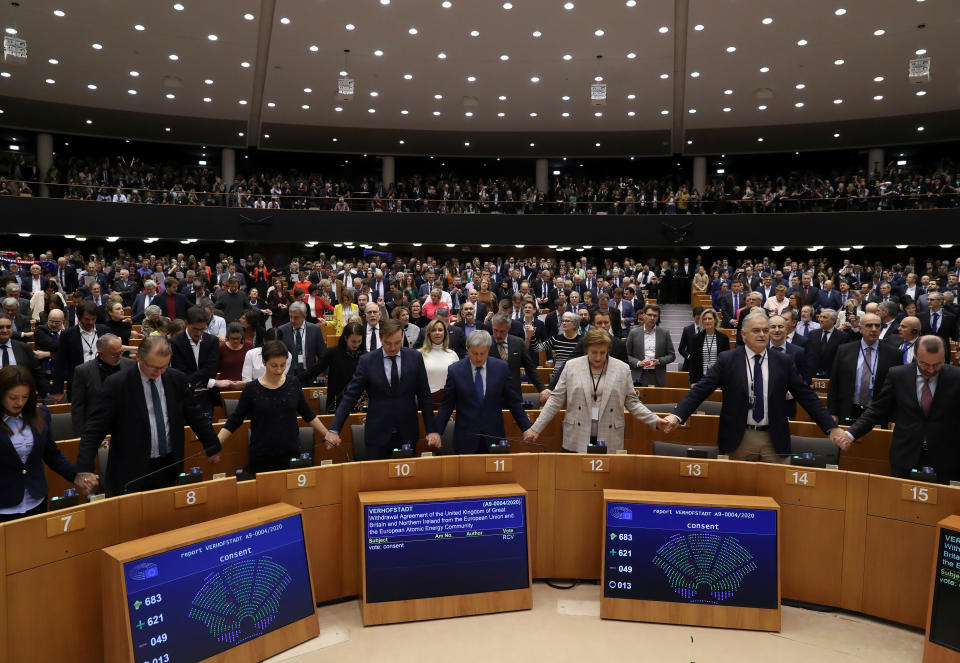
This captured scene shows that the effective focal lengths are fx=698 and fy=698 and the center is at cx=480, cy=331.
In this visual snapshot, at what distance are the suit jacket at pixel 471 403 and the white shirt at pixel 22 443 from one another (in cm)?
223

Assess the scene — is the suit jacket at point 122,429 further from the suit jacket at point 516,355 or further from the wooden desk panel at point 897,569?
the wooden desk panel at point 897,569

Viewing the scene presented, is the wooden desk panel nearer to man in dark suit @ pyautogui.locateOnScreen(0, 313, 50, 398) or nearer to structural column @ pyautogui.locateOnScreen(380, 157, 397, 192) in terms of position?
man in dark suit @ pyautogui.locateOnScreen(0, 313, 50, 398)

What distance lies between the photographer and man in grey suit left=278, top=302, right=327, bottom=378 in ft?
20.7

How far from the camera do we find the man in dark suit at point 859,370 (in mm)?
5586

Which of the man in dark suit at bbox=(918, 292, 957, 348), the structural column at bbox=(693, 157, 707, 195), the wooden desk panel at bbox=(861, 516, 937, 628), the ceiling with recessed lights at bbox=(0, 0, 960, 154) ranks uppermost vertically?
the ceiling with recessed lights at bbox=(0, 0, 960, 154)

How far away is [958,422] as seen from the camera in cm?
398

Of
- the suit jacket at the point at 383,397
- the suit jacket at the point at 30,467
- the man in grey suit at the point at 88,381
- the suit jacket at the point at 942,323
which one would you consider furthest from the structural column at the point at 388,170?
the suit jacket at the point at 30,467

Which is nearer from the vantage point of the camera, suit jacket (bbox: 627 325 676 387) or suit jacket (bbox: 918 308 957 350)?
suit jacket (bbox: 627 325 676 387)

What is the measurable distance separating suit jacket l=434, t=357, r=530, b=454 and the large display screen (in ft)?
8.17

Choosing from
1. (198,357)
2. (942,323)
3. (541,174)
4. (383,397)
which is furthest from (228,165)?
(383,397)

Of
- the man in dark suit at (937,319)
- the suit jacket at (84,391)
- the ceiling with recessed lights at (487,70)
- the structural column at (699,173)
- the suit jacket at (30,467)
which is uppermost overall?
the ceiling with recessed lights at (487,70)

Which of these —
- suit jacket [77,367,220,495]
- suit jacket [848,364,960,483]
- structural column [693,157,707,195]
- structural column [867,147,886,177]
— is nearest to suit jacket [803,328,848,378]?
suit jacket [848,364,960,483]

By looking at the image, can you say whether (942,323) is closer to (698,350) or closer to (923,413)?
(698,350)

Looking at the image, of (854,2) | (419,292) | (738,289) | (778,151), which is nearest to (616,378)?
(738,289)
